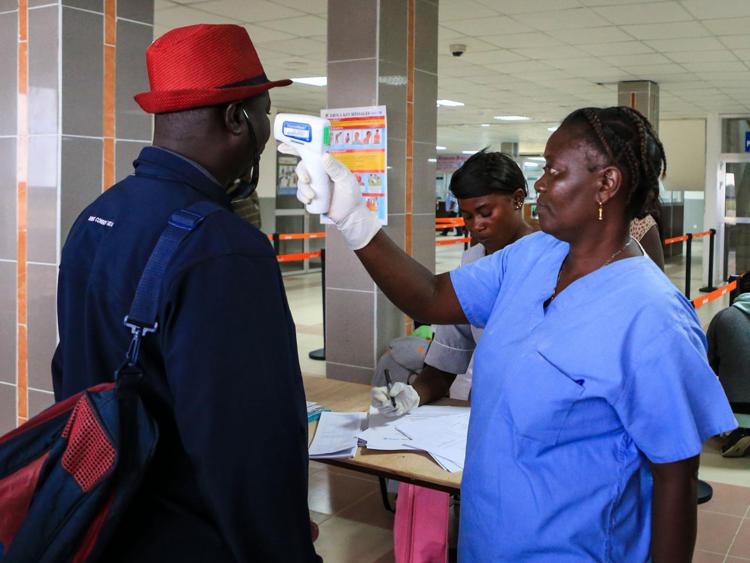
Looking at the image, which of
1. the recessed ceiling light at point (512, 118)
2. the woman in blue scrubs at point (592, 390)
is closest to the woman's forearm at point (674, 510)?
the woman in blue scrubs at point (592, 390)

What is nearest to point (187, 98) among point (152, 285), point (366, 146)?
point (152, 285)

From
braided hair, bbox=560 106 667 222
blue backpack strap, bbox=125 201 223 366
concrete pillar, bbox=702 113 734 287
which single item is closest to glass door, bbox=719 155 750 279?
concrete pillar, bbox=702 113 734 287

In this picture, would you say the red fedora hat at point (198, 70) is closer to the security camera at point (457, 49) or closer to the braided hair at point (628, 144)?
the braided hair at point (628, 144)

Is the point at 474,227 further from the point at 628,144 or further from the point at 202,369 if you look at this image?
the point at 202,369

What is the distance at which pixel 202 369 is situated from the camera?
3.34ft

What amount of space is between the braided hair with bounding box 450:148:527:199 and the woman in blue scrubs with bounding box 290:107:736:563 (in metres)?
1.09

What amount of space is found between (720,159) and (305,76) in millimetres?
7292

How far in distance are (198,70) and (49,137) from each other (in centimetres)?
267

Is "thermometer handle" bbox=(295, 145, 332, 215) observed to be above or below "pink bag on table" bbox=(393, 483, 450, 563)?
above

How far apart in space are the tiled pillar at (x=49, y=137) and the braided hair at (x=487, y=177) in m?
1.80

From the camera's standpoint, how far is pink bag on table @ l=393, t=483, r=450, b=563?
2482 mm

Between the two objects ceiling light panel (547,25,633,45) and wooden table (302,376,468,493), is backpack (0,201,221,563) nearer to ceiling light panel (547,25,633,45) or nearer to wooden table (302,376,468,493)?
wooden table (302,376,468,493)

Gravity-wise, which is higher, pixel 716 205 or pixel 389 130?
pixel 389 130

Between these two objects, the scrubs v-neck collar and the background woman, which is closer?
the scrubs v-neck collar
